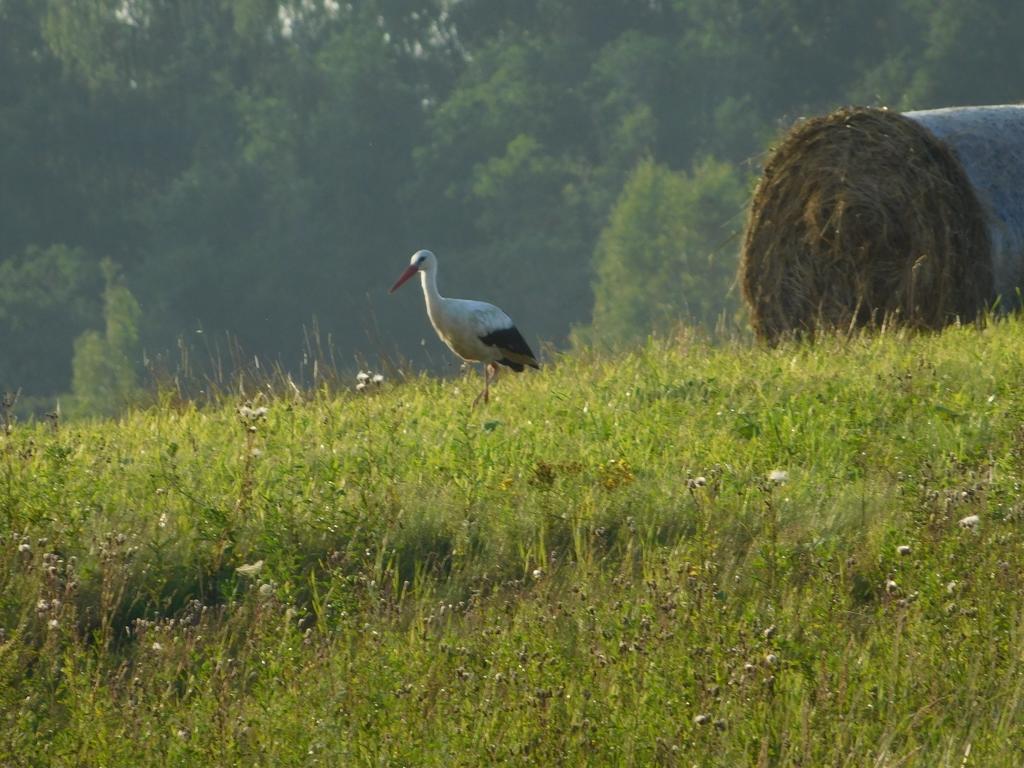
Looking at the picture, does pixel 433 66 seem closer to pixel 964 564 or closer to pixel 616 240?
pixel 616 240

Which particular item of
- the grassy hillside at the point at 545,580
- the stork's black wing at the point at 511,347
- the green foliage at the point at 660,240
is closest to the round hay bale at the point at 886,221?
the stork's black wing at the point at 511,347

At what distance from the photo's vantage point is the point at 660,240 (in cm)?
5259

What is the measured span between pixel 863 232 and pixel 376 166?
1718 inches

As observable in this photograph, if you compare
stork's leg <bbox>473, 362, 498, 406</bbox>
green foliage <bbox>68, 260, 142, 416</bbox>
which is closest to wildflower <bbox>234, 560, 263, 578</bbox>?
stork's leg <bbox>473, 362, 498, 406</bbox>

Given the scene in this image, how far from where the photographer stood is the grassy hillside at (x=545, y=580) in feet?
16.3

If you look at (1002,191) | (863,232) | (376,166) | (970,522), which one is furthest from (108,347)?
(970,522)

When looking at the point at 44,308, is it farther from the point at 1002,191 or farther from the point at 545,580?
the point at 545,580

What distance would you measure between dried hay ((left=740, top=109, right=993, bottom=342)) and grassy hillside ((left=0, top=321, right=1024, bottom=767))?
141 inches

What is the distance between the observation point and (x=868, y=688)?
5184 mm

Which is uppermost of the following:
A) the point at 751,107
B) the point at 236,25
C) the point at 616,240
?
the point at 236,25

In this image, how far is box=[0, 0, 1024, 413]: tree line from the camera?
51.3m

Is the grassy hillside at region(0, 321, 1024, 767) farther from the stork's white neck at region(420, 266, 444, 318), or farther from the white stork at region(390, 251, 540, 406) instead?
the stork's white neck at region(420, 266, 444, 318)

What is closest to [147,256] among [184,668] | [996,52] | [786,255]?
[996,52]

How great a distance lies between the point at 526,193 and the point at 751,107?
7.75 meters
